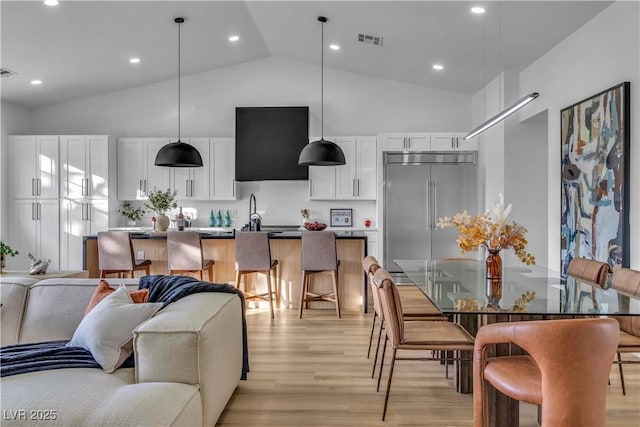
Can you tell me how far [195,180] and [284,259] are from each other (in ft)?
8.65

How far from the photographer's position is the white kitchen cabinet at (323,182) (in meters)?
7.32

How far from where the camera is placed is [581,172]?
440 cm

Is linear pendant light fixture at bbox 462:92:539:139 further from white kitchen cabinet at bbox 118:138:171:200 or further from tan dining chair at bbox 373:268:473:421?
white kitchen cabinet at bbox 118:138:171:200

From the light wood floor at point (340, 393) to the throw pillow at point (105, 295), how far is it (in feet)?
2.69

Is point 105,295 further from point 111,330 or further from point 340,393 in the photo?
point 340,393

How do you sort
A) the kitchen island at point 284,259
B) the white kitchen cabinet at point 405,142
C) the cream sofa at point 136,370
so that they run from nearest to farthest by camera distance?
the cream sofa at point 136,370 < the kitchen island at point 284,259 < the white kitchen cabinet at point 405,142

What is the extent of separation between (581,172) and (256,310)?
3661 mm

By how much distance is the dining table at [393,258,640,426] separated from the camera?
→ 2205 millimetres

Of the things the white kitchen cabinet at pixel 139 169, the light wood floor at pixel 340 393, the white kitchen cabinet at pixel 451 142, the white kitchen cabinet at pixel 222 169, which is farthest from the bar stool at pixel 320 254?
the white kitchen cabinet at pixel 139 169

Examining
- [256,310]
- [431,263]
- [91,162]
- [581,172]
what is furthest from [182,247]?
[581,172]

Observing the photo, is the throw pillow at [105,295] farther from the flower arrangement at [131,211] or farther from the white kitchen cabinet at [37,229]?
the white kitchen cabinet at [37,229]

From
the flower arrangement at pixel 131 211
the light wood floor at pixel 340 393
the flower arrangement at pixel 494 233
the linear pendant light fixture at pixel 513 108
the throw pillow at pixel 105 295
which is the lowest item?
the light wood floor at pixel 340 393

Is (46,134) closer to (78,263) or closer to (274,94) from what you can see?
(78,263)

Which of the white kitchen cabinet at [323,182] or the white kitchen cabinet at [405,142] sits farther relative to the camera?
the white kitchen cabinet at [323,182]
